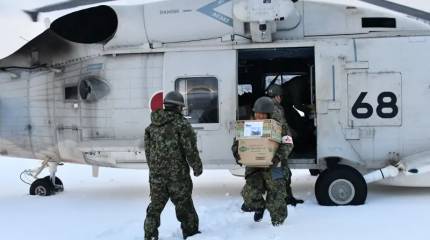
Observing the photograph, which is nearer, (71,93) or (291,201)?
(291,201)

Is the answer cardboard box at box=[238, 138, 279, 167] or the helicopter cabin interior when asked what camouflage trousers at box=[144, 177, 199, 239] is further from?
the helicopter cabin interior

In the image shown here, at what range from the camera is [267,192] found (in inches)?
233

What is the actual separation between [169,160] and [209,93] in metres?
2.43

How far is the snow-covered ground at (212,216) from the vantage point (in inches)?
222

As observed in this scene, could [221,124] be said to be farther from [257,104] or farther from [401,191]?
[401,191]

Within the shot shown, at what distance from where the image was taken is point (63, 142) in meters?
8.20

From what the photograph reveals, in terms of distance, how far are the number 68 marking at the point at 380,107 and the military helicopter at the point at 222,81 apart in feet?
0.04

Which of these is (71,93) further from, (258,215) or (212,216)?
(258,215)

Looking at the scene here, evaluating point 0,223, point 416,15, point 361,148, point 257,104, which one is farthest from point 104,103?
point 416,15

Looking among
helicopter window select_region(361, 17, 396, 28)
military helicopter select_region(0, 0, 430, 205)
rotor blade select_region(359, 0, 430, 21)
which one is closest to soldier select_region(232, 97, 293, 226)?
military helicopter select_region(0, 0, 430, 205)

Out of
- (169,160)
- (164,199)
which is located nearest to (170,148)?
(169,160)

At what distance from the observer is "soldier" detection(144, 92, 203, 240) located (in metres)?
5.32

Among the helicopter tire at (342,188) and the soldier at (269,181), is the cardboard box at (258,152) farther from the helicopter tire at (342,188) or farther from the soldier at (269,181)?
the helicopter tire at (342,188)

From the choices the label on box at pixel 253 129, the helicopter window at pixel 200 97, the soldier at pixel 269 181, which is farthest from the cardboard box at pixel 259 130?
the helicopter window at pixel 200 97
